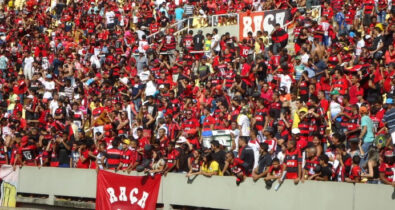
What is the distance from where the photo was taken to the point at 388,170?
48.8 ft

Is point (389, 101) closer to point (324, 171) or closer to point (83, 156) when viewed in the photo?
point (324, 171)

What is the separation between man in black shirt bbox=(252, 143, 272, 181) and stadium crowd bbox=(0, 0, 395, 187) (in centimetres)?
2

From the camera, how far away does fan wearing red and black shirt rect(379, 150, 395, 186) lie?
1474cm

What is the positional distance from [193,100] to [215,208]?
5168mm

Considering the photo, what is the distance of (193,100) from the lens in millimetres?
22375

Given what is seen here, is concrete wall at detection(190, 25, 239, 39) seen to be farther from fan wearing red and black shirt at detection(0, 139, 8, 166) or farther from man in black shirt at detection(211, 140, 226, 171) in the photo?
man in black shirt at detection(211, 140, 226, 171)

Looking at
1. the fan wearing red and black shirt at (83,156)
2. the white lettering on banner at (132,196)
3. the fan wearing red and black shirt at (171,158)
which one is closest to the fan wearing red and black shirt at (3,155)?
the fan wearing red and black shirt at (83,156)

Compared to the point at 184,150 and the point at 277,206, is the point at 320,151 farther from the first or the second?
the point at 184,150

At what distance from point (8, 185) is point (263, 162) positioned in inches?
312

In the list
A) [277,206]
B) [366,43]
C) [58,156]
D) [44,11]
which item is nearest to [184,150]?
[277,206]

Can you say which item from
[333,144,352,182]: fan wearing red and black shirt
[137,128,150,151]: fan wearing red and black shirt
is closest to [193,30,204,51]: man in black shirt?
[137,128,150,151]: fan wearing red and black shirt

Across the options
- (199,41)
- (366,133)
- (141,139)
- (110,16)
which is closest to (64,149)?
(141,139)

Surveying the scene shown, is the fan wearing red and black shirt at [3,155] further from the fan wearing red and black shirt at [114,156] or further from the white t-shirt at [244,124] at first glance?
the white t-shirt at [244,124]

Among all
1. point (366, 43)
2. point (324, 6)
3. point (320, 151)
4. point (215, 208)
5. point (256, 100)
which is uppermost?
point (324, 6)
